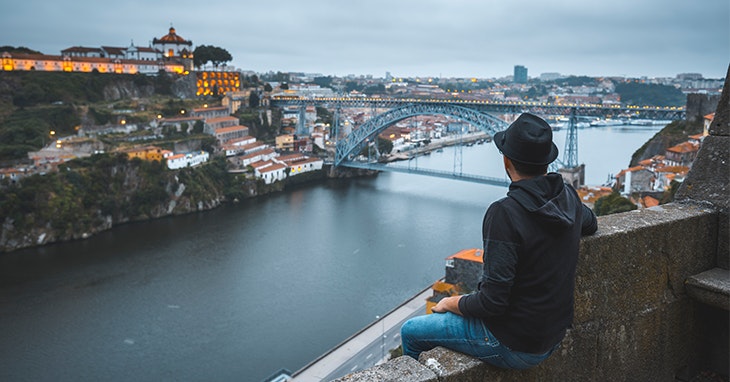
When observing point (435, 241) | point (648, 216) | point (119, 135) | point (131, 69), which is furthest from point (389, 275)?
point (131, 69)

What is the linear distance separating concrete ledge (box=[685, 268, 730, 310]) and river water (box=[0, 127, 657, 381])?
5419 millimetres

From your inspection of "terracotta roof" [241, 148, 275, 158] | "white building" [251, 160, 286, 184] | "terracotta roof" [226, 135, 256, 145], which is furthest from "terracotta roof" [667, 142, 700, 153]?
"terracotta roof" [226, 135, 256, 145]

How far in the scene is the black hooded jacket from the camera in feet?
2.28

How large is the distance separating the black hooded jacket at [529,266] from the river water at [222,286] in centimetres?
560

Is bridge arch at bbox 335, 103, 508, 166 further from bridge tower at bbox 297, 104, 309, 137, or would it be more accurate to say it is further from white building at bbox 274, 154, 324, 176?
bridge tower at bbox 297, 104, 309, 137

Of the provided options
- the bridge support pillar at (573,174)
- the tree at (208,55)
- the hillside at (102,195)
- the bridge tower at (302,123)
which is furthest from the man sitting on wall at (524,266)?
the tree at (208,55)

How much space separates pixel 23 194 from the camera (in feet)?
39.6

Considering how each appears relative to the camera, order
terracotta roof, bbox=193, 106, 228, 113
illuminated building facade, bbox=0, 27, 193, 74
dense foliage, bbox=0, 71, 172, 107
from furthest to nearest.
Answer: illuminated building facade, bbox=0, 27, 193, 74 < terracotta roof, bbox=193, 106, 228, 113 < dense foliage, bbox=0, 71, 172, 107

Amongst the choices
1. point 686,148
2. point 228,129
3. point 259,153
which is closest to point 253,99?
point 228,129

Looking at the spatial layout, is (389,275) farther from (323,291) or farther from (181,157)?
(181,157)

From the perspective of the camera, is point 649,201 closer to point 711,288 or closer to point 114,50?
point 711,288

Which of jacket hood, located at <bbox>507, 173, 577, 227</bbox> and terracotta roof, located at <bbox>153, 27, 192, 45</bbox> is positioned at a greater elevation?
terracotta roof, located at <bbox>153, 27, 192, 45</bbox>

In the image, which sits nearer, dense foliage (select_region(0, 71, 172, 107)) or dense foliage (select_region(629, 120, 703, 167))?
dense foliage (select_region(629, 120, 703, 167))

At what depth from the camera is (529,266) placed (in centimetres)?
70
